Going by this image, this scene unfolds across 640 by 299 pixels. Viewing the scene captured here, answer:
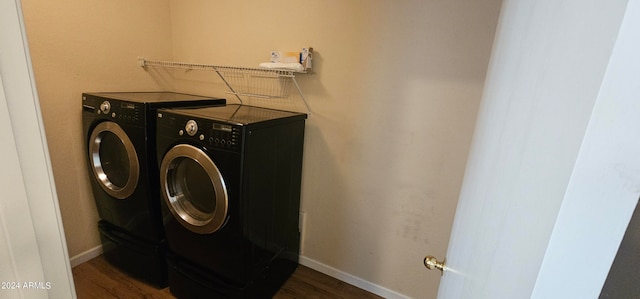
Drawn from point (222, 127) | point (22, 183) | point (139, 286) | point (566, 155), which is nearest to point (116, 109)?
point (222, 127)

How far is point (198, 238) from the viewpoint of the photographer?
63.3 inches

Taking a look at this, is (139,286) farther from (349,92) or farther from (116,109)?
(349,92)

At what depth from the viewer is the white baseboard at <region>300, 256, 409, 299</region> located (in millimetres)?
1926

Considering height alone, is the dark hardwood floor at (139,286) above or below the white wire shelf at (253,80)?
below

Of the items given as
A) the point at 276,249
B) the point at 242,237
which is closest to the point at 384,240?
the point at 276,249

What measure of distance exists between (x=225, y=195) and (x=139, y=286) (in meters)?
1.12

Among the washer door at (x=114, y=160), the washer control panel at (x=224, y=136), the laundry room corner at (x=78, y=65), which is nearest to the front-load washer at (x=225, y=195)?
the washer control panel at (x=224, y=136)

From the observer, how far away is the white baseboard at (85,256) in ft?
6.65

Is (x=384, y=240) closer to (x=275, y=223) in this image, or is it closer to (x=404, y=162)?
(x=404, y=162)

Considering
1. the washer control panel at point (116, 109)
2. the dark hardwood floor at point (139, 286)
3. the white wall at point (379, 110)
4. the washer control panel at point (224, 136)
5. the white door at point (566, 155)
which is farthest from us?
the dark hardwood floor at point (139, 286)

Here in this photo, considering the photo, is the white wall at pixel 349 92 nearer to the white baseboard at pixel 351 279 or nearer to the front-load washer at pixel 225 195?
the white baseboard at pixel 351 279

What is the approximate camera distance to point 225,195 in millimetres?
1435

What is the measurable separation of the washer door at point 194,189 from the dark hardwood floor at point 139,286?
2.15ft

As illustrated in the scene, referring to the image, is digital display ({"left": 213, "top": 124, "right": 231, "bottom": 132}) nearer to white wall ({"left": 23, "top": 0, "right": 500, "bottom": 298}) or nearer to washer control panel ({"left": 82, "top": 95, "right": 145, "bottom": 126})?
washer control panel ({"left": 82, "top": 95, "right": 145, "bottom": 126})
